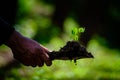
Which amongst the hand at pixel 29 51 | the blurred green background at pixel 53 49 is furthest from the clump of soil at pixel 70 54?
the blurred green background at pixel 53 49

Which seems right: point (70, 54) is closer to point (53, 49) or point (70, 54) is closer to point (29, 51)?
point (29, 51)

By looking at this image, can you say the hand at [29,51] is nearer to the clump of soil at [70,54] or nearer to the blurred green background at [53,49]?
the clump of soil at [70,54]

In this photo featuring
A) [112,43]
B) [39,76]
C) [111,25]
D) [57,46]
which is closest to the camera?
[39,76]

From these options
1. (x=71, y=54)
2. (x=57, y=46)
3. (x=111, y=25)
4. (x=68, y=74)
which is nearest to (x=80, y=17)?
(x=111, y=25)

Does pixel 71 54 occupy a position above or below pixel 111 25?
below

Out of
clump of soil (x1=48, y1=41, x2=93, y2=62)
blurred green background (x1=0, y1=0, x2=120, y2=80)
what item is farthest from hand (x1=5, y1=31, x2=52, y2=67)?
blurred green background (x1=0, y1=0, x2=120, y2=80)

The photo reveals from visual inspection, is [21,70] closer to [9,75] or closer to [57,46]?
[9,75]
